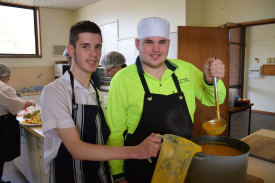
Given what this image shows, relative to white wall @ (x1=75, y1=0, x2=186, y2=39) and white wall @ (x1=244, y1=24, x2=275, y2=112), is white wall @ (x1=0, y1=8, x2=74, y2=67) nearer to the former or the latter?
white wall @ (x1=75, y1=0, x2=186, y2=39)

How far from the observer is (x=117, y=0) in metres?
5.29

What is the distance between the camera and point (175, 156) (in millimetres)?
848

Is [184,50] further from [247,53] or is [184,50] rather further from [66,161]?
[247,53]

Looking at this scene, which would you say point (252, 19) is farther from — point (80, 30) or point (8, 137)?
point (8, 137)

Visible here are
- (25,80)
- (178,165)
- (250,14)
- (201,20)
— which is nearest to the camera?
(178,165)

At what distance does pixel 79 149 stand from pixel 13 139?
6.84 ft

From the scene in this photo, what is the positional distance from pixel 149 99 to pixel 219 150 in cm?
45

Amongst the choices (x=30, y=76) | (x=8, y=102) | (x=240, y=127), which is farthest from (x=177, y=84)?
(x=30, y=76)

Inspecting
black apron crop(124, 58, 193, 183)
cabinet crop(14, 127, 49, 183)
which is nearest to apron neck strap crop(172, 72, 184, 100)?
black apron crop(124, 58, 193, 183)

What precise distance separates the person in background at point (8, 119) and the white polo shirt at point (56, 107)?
1.57m

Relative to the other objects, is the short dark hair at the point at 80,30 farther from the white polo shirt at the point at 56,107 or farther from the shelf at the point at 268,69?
the shelf at the point at 268,69

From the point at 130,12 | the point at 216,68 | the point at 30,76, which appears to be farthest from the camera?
the point at 30,76

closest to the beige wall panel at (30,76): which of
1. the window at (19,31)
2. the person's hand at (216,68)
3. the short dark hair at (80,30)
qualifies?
the window at (19,31)

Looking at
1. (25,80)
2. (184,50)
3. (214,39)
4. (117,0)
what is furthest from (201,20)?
(25,80)
